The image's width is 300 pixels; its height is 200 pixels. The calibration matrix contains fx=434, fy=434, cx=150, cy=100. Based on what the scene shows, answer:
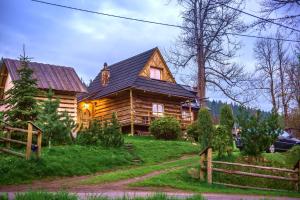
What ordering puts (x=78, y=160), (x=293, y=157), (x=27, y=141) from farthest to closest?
(x=293, y=157) < (x=78, y=160) < (x=27, y=141)

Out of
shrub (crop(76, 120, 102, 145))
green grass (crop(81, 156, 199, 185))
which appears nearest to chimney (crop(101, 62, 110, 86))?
A: shrub (crop(76, 120, 102, 145))

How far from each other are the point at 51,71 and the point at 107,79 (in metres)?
8.81

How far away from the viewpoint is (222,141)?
2070 cm

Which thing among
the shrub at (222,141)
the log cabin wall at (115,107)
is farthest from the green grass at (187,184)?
the log cabin wall at (115,107)

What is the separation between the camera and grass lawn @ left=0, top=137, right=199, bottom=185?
16.6 metres

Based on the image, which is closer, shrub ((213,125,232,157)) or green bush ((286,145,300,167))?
shrub ((213,125,232,157))

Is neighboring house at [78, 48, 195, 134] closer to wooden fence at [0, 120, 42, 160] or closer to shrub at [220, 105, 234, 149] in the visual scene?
shrub at [220, 105, 234, 149]

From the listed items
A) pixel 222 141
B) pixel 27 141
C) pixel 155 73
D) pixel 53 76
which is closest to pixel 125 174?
pixel 27 141

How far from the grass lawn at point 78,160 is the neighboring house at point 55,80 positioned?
7.59 metres

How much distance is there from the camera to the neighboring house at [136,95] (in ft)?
117

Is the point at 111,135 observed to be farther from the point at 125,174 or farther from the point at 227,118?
the point at 227,118

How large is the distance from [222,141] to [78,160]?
6816 millimetres

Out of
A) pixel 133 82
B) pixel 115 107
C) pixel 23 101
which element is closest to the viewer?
pixel 23 101

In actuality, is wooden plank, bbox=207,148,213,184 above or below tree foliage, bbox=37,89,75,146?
below
